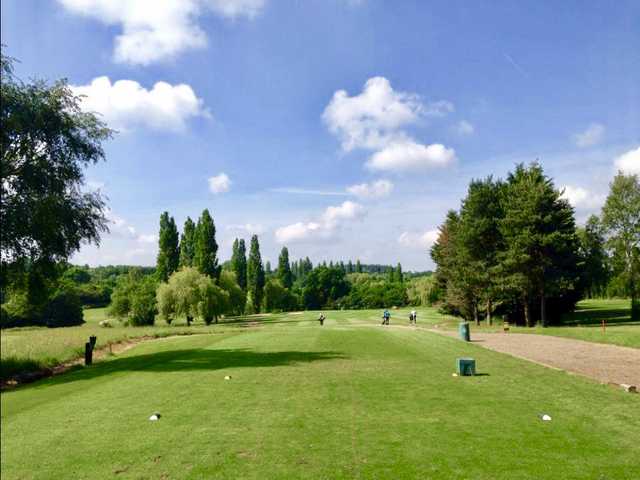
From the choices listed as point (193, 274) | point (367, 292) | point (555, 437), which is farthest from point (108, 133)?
point (367, 292)

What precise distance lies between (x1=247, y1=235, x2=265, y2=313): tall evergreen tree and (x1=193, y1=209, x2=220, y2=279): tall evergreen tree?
32.7 metres

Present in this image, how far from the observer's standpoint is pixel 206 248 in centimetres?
8619

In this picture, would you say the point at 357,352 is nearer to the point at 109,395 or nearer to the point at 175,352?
the point at 175,352

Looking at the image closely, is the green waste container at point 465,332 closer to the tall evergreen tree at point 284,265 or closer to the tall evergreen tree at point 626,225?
the tall evergreen tree at point 626,225

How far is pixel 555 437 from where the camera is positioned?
10445 mm

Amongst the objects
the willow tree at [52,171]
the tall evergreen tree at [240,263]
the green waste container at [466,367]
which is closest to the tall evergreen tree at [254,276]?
the tall evergreen tree at [240,263]

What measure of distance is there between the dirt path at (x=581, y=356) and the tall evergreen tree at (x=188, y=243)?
207 ft

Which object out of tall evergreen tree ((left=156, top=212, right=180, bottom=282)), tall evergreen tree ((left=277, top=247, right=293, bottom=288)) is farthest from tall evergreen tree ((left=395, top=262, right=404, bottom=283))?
tall evergreen tree ((left=156, top=212, right=180, bottom=282))

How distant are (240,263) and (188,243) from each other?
32389 mm

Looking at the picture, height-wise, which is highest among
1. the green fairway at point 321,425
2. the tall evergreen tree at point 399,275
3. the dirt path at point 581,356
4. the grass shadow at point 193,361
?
the tall evergreen tree at point 399,275

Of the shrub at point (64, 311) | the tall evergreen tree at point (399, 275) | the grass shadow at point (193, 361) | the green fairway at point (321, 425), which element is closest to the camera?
the shrub at point (64, 311)

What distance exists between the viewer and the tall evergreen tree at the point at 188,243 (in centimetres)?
8638

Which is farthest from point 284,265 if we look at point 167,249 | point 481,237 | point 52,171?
point 52,171

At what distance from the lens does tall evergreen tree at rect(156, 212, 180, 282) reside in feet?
270
